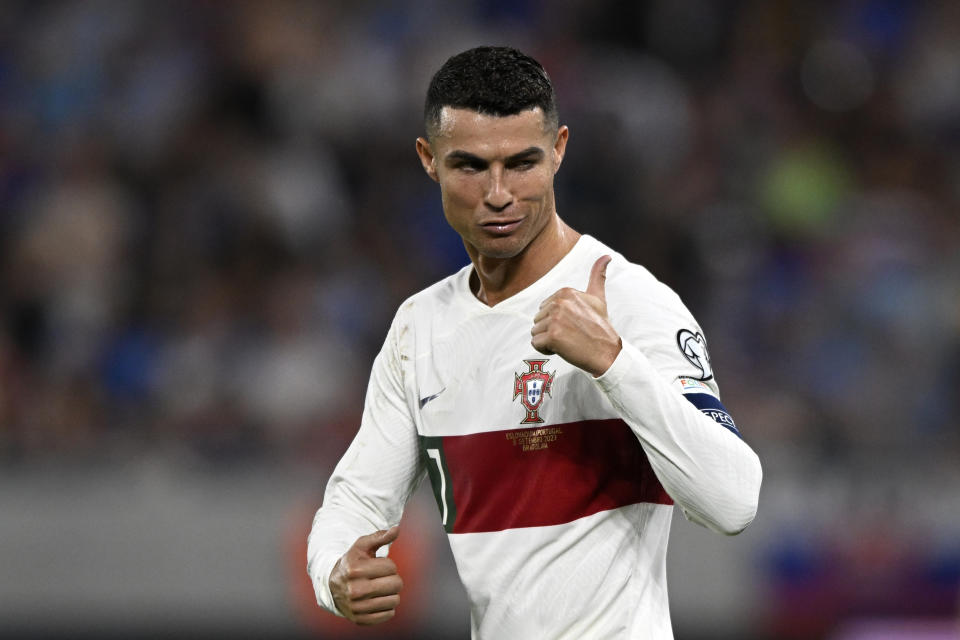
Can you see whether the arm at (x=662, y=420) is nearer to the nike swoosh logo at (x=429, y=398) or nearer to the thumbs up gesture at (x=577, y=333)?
the thumbs up gesture at (x=577, y=333)

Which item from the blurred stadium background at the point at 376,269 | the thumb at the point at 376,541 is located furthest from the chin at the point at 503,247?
the blurred stadium background at the point at 376,269

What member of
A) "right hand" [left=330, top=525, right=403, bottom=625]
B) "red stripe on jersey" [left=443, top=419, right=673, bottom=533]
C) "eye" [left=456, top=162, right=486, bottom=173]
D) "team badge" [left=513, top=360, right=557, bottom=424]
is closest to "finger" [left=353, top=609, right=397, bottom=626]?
"right hand" [left=330, top=525, right=403, bottom=625]

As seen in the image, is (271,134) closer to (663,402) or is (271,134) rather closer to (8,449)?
(8,449)

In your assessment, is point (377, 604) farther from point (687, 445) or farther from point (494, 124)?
point (494, 124)

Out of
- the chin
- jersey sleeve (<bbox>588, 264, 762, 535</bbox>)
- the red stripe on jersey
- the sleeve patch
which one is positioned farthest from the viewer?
the chin

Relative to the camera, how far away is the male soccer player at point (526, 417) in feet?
10.5

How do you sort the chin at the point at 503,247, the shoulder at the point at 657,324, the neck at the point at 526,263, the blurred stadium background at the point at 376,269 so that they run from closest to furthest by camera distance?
1. the shoulder at the point at 657,324
2. the chin at the point at 503,247
3. the neck at the point at 526,263
4. the blurred stadium background at the point at 376,269

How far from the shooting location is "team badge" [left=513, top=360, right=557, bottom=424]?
3.31m

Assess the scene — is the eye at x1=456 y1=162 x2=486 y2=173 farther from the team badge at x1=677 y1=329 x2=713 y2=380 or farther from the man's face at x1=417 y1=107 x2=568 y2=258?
the team badge at x1=677 y1=329 x2=713 y2=380

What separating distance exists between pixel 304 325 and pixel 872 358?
3420 millimetres

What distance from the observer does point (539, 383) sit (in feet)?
10.9

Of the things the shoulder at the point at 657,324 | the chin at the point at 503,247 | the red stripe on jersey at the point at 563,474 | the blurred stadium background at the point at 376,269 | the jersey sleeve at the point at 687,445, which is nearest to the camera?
the jersey sleeve at the point at 687,445

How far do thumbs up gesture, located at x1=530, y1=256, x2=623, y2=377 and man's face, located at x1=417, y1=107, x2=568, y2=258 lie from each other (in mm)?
411

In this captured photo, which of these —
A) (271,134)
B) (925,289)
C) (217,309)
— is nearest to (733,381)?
(925,289)
